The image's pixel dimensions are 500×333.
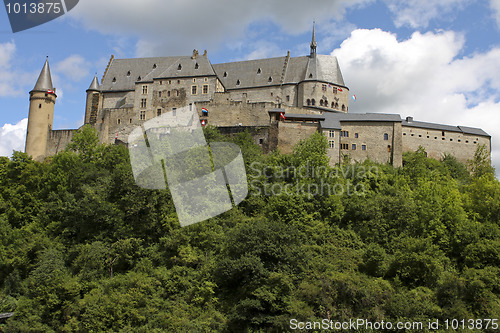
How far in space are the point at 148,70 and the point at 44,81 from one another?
12699mm

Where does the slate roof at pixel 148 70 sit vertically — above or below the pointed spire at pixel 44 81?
above

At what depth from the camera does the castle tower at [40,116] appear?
5081 centimetres

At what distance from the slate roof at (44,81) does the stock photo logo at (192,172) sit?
1641 cm

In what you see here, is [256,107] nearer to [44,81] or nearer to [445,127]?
[445,127]

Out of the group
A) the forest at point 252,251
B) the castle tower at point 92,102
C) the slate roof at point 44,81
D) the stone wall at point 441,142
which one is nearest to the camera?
the forest at point 252,251

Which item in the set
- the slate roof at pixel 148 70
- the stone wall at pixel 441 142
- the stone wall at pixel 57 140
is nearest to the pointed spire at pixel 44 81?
the stone wall at pixel 57 140

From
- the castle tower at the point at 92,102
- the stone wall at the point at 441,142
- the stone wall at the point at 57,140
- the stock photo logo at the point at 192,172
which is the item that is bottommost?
the stock photo logo at the point at 192,172

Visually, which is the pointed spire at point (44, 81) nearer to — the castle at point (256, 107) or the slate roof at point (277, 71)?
the castle at point (256, 107)

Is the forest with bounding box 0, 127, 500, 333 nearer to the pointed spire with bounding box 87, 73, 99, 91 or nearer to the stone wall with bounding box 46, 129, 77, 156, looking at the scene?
the stone wall with bounding box 46, 129, 77, 156

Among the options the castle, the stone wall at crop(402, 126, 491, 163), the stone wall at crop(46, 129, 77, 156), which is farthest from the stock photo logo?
the stone wall at crop(402, 126, 491, 163)

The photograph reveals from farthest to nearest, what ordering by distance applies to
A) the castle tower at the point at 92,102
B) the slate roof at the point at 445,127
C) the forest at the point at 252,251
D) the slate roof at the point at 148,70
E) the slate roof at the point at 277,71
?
the castle tower at the point at 92,102, the slate roof at the point at 277,71, the slate roof at the point at 148,70, the slate roof at the point at 445,127, the forest at the point at 252,251

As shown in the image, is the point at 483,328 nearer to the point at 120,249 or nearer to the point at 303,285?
the point at 303,285

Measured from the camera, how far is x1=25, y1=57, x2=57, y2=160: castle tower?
5081cm

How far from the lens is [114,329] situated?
2553 cm
